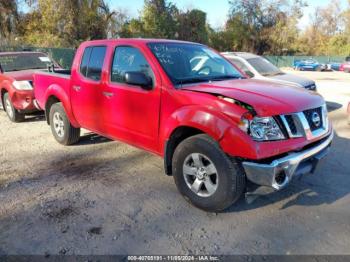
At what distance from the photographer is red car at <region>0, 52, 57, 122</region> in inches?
310

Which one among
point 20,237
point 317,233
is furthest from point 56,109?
point 317,233

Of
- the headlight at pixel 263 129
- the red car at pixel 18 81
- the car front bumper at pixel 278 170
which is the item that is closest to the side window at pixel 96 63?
the headlight at pixel 263 129

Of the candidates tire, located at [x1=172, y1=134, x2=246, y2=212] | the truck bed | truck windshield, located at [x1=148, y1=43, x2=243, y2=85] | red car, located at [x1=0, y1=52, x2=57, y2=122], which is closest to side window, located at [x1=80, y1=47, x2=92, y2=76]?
the truck bed

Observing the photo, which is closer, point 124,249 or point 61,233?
point 124,249

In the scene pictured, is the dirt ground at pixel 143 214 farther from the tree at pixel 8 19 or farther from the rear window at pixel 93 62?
the tree at pixel 8 19

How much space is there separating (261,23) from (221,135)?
180 feet

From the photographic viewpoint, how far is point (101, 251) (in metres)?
3.09

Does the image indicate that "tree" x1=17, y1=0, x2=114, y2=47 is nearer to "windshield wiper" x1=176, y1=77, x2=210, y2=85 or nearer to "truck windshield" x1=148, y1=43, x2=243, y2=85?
"truck windshield" x1=148, y1=43, x2=243, y2=85

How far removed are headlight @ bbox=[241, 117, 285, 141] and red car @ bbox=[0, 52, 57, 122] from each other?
20.2 feet

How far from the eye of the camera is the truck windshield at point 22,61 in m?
8.77

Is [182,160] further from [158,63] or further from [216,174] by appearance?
[158,63]

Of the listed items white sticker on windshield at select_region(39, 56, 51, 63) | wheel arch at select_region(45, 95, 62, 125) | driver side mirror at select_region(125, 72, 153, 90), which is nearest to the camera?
driver side mirror at select_region(125, 72, 153, 90)

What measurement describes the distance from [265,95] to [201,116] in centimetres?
73

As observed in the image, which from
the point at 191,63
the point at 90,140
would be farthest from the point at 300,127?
the point at 90,140
